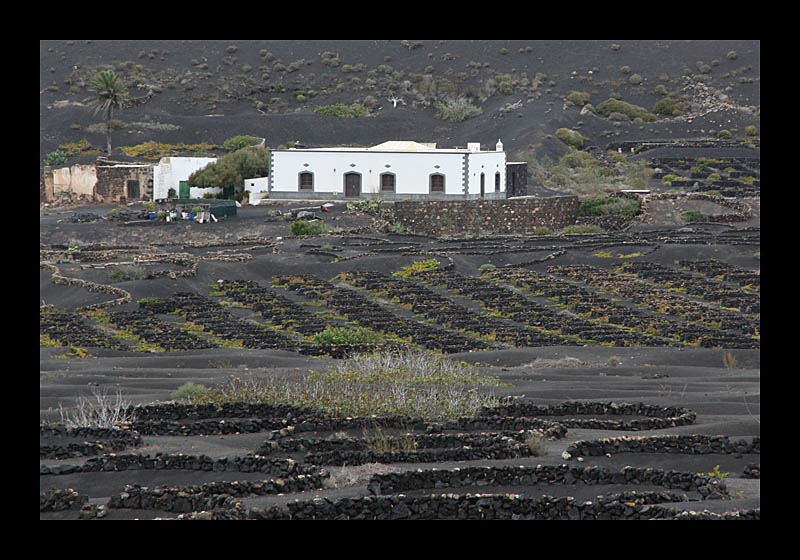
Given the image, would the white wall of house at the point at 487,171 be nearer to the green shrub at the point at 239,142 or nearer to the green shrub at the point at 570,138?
the green shrub at the point at 570,138

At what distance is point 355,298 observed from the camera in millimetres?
38531

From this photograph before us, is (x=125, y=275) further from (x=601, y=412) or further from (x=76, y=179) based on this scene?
(x=76, y=179)

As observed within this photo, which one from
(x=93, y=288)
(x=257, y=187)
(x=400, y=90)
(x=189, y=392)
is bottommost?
(x=189, y=392)

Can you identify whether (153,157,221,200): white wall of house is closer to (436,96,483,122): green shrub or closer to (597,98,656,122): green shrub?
(436,96,483,122): green shrub

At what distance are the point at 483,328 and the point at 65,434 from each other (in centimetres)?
1743

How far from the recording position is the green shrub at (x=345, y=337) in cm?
2972

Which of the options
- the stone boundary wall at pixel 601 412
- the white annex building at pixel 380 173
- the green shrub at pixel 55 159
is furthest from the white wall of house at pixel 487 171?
the stone boundary wall at pixel 601 412

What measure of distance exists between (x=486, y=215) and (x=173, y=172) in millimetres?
20927

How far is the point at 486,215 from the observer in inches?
2450

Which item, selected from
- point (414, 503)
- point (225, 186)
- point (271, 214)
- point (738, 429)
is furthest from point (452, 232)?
point (414, 503)

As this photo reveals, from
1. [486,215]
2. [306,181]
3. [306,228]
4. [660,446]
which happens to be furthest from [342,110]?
[660,446]

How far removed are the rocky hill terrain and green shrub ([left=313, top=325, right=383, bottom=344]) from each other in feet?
171

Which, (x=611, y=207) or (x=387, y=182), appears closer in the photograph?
(x=611, y=207)

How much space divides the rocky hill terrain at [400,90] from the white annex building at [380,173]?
16.1 meters
